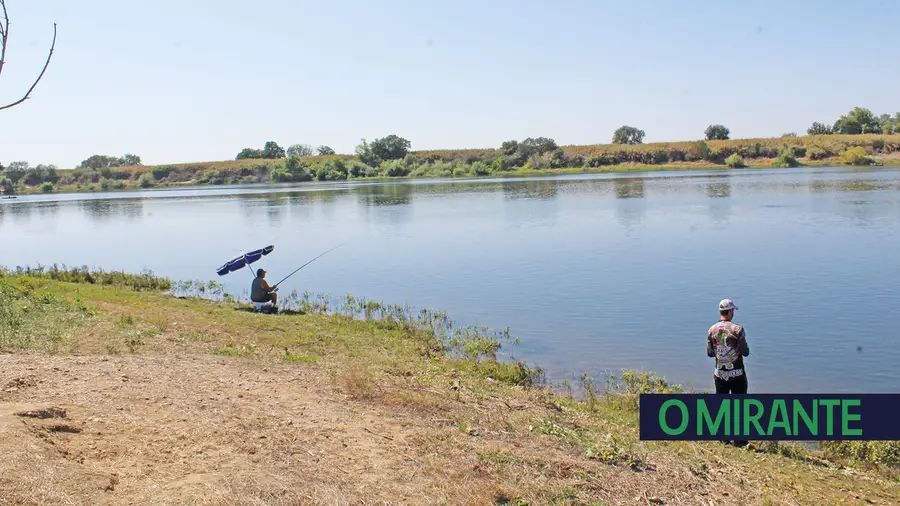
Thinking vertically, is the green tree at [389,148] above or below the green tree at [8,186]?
above

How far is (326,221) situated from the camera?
4669cm

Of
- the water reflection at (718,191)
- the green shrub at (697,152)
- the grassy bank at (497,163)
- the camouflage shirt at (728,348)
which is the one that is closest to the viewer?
the camouflage shirt at (728,348)

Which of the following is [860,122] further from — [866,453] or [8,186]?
[8,186]

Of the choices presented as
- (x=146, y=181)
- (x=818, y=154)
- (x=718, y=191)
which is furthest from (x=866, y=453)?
(x=146, y=181)

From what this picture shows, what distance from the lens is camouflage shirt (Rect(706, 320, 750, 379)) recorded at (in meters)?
9.10

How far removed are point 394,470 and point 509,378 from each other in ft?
18.0

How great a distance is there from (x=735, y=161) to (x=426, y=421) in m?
104

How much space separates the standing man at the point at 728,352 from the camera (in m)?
9.11

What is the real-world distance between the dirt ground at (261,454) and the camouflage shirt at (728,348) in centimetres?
176

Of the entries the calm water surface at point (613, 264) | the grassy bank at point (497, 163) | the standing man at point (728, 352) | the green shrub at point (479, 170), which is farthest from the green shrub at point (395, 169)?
the standing man at point (728, 352)

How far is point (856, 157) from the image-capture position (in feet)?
305

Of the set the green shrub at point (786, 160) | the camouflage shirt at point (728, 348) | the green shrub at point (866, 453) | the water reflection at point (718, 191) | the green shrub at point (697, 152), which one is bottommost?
the green shrub at point (866, 453)

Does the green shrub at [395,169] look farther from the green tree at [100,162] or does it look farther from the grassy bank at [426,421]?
the grassy bank at [426,421]

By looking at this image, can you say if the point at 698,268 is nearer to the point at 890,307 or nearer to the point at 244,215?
the point at 890,307
